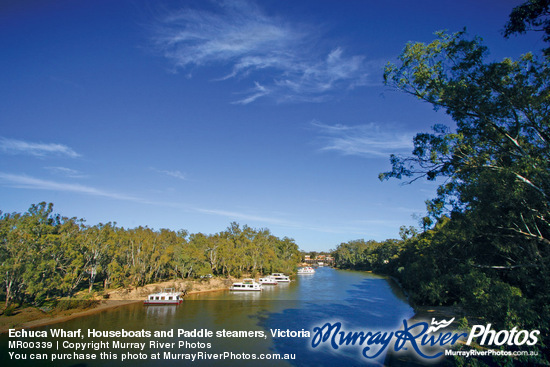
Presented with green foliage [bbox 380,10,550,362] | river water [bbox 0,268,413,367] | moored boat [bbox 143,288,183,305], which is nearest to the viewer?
green foliage [bbox 380,10,550,362]

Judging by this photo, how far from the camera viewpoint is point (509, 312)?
9.93 metres

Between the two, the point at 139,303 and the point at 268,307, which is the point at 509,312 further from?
the point at 139,303

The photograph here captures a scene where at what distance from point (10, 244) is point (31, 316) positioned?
7.27 meters

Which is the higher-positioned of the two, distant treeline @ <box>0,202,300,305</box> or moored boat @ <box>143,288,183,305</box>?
distant treeline @ <box>0,202,300,305</box>

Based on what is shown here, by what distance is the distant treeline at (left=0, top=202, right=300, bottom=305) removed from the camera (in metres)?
29.0

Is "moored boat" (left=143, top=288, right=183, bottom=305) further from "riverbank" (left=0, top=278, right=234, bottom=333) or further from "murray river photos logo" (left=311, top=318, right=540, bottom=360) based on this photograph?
"murray river photos logo" (left=311, top=318, right=540, bottom=360)

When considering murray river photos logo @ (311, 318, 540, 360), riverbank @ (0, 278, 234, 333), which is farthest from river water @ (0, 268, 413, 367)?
riverbank @ (0, 278, 234, 333)

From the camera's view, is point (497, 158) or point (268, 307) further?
point (268, 307)

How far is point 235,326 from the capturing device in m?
27.5

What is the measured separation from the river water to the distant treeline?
634 cm

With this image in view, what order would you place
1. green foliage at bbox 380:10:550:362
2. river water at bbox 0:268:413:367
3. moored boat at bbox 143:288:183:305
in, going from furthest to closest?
1. moored boat at bbox 143:288:183:305
2. river water at bbox 0:268:413:367
3. green foliage at bbox 380:10:550:362

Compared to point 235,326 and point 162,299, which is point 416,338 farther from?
point 162,299

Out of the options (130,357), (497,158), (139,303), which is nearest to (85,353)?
(130,357)

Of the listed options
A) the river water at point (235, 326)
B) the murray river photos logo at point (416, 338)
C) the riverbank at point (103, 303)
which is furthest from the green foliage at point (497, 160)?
the riverbank at point (103, 303)
